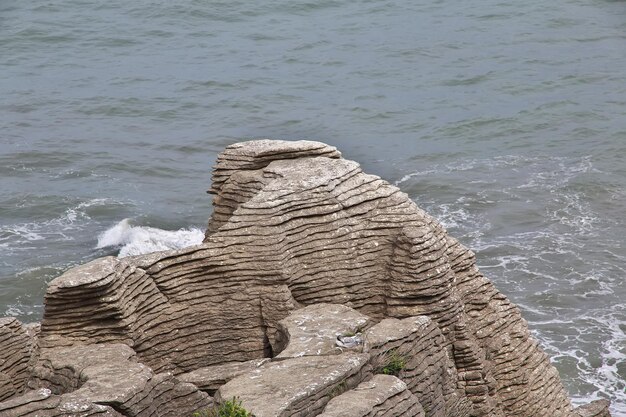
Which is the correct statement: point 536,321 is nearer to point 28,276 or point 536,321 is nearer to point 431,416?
point 28,276

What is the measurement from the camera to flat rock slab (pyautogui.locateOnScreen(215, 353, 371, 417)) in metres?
18.5

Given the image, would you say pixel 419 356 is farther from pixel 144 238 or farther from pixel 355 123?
pixel 355 123

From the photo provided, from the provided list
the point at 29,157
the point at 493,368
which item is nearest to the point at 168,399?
the point at 493,368

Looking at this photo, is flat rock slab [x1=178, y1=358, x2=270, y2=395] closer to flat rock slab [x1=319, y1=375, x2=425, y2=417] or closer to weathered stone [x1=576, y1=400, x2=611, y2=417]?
flat rock slab [x1=319, y1=375, x2=425, y2=417]

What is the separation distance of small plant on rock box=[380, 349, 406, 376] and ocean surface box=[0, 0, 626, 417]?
1530 centimetres

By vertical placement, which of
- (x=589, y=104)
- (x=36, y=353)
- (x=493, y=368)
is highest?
(x=36, y=353)

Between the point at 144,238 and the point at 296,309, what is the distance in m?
24.1

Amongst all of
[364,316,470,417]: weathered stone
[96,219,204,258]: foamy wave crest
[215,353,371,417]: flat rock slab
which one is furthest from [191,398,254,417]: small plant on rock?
[96,219,204,258]: foamy wave crest

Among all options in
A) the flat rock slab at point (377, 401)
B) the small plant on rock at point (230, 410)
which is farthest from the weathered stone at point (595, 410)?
the small plant on rock at point (230, 410)

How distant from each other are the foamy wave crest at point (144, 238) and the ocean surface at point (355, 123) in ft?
0.30

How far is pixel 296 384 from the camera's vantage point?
19031 millimetres

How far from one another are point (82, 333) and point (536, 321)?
20.8 m

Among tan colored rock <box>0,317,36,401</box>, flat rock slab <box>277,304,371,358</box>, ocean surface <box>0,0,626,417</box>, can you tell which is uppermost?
flat rock slab <box>277,304,371,358</box>

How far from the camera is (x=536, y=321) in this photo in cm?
3975
